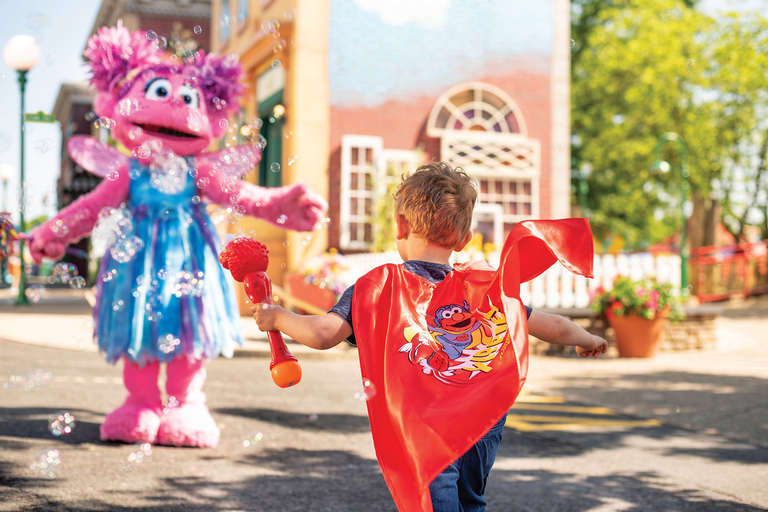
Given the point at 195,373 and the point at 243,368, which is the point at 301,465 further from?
the point at 243,368

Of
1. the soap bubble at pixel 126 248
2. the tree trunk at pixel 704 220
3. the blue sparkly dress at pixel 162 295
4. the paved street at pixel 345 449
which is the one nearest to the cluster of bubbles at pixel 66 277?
the blue sparkly dress at pixel 162 295

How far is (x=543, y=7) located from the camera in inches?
578

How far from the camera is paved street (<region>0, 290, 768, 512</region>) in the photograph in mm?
3375

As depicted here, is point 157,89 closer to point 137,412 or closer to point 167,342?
A: point 167,342

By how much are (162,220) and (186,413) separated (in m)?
1.09

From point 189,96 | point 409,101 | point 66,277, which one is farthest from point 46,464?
point 409,101

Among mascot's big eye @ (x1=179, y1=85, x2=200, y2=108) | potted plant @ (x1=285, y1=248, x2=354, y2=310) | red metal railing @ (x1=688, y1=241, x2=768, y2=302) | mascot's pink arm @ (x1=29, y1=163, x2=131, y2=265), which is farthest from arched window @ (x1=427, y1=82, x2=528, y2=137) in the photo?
mascot's pink arm @ (x1=29, y1=163, x2=131, y2=265)

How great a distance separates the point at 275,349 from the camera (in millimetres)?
2312

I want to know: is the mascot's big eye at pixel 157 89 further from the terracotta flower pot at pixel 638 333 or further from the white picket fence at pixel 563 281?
the terracotta flower pot at pixel 638 333

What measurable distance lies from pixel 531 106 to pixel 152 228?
37.0 ft

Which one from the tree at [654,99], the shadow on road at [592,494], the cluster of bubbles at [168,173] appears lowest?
the shadow on road at [592,494]

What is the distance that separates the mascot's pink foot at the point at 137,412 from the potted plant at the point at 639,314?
6.63 m

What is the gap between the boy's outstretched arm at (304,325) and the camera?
2229 mm

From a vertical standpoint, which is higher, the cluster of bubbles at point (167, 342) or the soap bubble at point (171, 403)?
the cluster of bubbles at point (167, 342)
